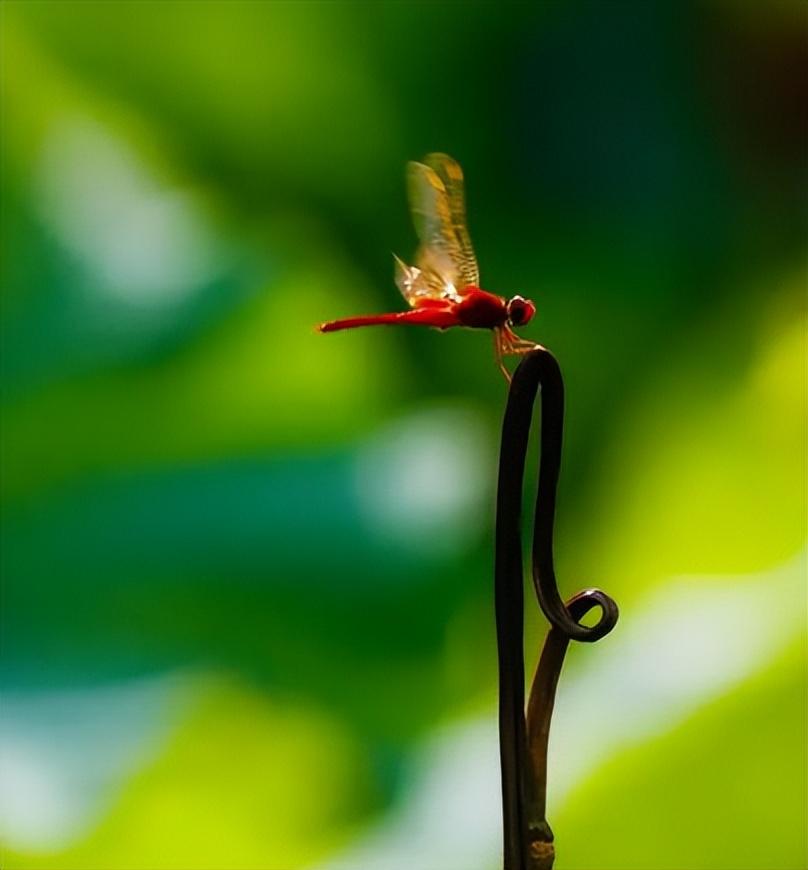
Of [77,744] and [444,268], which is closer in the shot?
[444,268]

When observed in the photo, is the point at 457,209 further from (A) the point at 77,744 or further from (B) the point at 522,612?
(A) the point at 77,744

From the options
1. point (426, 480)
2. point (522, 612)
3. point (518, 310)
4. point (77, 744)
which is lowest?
point (77, 744)

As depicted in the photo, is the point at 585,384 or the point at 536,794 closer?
the point at 536,794

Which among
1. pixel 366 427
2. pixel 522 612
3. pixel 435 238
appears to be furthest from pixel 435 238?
pixel 366 427

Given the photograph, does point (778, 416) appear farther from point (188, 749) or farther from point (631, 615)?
point (188, 749)

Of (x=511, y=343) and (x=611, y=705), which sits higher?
(x=511, y=343)

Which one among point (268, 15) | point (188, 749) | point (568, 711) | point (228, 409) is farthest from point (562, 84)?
point (188, 749)
